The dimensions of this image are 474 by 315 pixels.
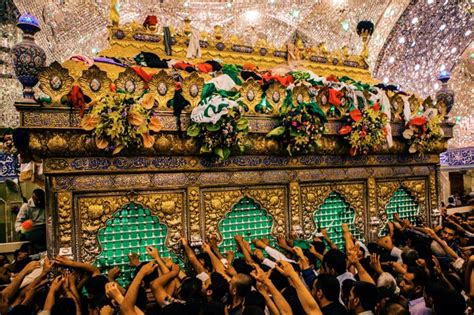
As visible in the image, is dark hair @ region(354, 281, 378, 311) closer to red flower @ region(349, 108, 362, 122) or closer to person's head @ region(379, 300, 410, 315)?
person's head @ region(379, 300, 410, 315)

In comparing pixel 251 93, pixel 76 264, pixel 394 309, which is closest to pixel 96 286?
pixel 76 264

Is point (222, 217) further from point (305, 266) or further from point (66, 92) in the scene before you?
point (66, 92)

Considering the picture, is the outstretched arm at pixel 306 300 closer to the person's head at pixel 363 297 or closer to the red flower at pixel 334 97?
the person's head at pixel 363 297

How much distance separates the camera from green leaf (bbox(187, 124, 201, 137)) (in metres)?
5.01

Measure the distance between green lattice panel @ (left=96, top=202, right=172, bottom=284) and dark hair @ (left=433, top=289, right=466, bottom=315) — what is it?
136 inches

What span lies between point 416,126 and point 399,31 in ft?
25.7

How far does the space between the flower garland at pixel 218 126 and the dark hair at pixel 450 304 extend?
9.98 feet

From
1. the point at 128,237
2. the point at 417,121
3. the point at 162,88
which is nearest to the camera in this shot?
the point at 128,237

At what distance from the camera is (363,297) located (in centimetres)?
301

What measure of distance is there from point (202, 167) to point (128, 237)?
1399 mm

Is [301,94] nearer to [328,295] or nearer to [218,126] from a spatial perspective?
[218,126]

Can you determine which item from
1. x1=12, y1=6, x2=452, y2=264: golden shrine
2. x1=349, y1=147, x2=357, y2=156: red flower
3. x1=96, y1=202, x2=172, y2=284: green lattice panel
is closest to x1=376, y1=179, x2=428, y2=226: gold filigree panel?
x1=12, y1=6, x2=452, y2=264: golden shrine

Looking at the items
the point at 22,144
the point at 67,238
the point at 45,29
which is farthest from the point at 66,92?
the point at 45,29

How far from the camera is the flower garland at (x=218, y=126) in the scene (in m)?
4.89
